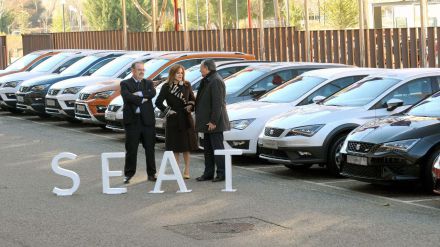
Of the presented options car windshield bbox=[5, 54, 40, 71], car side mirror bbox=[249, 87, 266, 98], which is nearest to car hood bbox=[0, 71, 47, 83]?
car windshield bbox=[5, 54, 40, 71]

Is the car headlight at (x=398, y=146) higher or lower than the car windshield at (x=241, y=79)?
lower

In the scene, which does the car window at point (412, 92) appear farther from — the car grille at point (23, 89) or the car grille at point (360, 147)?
the car grille at point (23, 89)

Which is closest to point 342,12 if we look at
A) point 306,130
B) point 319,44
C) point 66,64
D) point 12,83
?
point 66,64

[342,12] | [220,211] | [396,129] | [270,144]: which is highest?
[342,12]

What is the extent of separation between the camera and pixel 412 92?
15.1 m

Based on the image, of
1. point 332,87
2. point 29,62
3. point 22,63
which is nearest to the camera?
point 332,87

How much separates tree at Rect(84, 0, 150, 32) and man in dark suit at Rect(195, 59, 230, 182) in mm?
75932

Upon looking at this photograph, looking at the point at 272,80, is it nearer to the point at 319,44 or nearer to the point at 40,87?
the point at 319,44

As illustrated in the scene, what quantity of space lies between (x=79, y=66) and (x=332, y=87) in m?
12.8

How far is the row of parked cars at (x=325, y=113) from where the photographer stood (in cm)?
1267

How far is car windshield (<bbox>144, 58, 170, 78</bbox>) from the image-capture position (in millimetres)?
23091

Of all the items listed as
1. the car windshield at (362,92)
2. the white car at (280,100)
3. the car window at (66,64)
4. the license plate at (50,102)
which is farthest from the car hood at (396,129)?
the car window at (66,64)

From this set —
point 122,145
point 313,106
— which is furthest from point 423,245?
Answer: point 122,145

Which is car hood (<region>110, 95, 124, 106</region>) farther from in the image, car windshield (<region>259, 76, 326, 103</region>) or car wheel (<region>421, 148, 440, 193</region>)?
car wheel (<region>421, 148, 440, 193</region>)
